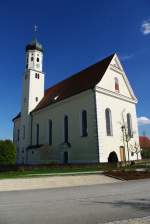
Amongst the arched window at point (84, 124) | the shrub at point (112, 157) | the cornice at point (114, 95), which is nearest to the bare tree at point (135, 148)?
the shrub at point (112, 157)

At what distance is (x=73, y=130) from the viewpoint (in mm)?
31828

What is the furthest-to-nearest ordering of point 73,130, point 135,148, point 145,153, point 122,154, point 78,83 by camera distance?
point 145,153 < point 78,83 < point 135,148 < point 73,130 < point 122,154

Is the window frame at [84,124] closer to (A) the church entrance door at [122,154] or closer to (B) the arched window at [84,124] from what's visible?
(B) the arched window at [84,124]

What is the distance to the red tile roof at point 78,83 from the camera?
31.7 metres

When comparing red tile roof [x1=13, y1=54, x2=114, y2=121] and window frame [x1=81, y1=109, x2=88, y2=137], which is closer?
window frame [x1=81, y1=109, x2=88, y2=137]

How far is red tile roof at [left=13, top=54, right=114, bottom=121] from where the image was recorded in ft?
104

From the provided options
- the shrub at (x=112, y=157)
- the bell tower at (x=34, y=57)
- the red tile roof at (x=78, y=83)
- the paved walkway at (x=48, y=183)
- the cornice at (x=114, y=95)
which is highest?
the bell tower at (x=34, y=57)

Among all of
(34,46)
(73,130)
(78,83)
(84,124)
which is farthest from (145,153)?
(34,46)

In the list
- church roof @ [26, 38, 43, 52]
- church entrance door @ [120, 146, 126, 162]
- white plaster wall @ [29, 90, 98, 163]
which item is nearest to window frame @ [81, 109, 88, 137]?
white plaster wall @ [29, 90, 98, 163]

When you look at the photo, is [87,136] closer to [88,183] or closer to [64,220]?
[88,183]

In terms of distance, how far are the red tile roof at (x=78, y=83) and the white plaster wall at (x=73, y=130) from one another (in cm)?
95

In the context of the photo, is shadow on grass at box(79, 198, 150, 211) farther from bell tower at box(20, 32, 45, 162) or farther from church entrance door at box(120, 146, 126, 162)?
bell tower at box(20, 32, 45, 162)

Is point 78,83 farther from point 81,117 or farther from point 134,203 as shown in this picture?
point 134,203

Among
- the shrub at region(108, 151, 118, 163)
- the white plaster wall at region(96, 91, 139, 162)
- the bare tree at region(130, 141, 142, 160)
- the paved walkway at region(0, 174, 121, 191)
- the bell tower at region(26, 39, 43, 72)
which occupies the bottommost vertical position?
the paved walkway at region(0, 174, 121, 191)
